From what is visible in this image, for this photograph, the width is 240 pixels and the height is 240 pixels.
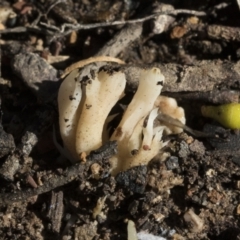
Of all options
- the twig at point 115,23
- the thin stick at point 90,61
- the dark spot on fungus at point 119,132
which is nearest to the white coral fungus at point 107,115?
the dark spot on fungus at point 119,132

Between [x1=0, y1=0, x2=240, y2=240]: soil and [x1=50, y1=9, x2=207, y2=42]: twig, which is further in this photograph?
[x1=50, y1=9, x2=207, y2=42]: twig

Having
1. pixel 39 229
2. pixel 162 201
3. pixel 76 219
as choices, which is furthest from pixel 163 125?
pixel 39 229

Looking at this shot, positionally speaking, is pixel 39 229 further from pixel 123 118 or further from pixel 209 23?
pixel 209 23

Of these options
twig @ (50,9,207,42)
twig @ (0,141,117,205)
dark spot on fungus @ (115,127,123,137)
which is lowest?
twig @ (0,141,117,205)

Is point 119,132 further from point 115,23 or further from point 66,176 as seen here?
point 115,23

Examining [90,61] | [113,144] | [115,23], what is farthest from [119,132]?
[115,23]

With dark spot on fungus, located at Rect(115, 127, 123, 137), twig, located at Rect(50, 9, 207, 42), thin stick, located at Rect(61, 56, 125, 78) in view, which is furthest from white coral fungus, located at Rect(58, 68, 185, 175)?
twig, located at Rect(50, 9, 207, 42)

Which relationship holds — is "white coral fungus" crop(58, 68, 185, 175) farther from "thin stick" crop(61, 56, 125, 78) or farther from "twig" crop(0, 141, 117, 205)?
"thin stick" crop(61, 56, 125, 78)
